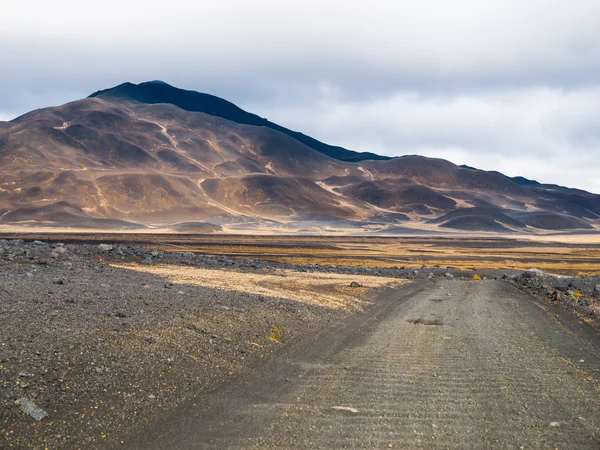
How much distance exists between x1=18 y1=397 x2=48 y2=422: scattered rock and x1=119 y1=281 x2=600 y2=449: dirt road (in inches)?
52.8

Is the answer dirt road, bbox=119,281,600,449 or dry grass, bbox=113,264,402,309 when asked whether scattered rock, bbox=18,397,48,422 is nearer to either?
dirt road, bbox=119,281,600,449

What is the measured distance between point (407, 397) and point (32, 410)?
561 centimetres

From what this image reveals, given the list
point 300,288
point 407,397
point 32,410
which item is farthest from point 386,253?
point 32,410

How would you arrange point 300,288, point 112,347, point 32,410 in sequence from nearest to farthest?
1. point 32,410
2. point 112,347
3. point 300,288

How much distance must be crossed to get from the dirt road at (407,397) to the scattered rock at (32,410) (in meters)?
1.34

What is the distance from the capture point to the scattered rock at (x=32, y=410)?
23.8 feet

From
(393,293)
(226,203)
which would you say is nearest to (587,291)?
(393,293)

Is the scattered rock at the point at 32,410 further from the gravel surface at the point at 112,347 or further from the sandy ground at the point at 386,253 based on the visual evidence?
the sandy ground at the point at 386,253

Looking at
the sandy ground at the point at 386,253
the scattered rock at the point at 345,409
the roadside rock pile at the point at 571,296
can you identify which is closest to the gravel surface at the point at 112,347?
the scattered rock at the point at 345,409

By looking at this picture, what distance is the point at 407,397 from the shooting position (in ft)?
28.9

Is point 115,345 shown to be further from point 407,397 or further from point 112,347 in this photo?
point 407,397

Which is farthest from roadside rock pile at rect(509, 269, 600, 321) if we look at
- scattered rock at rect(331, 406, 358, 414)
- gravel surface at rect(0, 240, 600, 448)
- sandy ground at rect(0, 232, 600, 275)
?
sandy ground at rect(0, 232, 600, 275)

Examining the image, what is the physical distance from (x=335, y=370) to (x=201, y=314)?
4.70 m

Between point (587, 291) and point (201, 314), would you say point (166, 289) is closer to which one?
point (201, 314)
